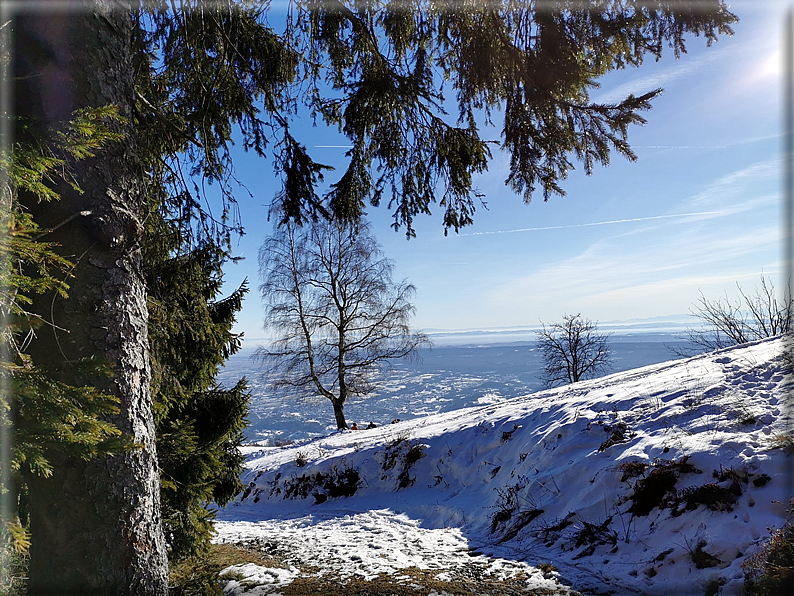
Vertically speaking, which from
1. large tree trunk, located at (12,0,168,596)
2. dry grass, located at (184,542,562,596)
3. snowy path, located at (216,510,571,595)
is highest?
large tree trunk, located at (12,0,168,596)

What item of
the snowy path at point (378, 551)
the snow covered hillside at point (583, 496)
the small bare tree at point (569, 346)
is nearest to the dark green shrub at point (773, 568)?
the snow covered hillside at point (583, 496)

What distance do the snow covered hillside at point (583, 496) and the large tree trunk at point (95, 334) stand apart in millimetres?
1751

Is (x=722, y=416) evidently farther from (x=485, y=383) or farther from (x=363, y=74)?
(x=485, y=383)

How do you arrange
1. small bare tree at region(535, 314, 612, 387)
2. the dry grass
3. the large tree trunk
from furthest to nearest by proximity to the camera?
small bare tree at region(535, 314, 612, 387), the dry grass, the large tree trunk

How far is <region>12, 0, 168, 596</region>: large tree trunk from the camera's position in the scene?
7.23 ft

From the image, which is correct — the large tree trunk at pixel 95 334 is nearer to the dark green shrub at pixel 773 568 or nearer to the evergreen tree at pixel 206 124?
the evergreen tree at pixel 206 124

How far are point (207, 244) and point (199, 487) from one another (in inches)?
99.1

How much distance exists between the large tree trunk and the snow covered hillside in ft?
5.74

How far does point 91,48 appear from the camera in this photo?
2.50 meters

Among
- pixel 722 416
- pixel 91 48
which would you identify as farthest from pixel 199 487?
pixel 722 416

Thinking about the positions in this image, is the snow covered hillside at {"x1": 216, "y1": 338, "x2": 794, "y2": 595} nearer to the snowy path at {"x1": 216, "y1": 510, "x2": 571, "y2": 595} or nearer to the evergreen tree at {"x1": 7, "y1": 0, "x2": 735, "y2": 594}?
the snowy path at {"x1": 216, "y1": 510, "x2": 571, "y2": 595}

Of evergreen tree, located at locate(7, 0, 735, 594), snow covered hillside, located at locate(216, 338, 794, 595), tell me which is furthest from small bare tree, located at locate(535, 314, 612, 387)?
evergreen tree, located at locate(7, 0, 735, 594)

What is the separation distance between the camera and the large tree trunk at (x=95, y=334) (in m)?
2.20

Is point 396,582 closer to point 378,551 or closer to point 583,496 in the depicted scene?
point 378,551
